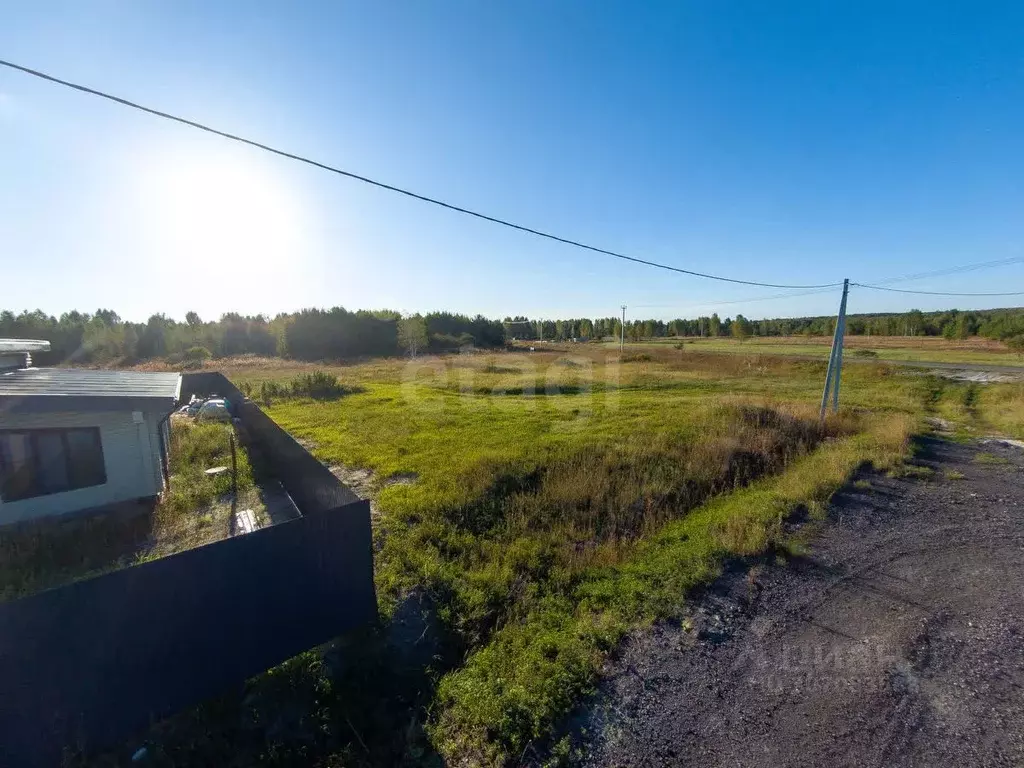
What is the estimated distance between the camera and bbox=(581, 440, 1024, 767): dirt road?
298cm

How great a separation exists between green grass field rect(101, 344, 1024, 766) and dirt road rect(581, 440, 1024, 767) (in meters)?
0.44

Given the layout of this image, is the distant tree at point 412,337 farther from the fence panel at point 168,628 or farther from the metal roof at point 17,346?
the fence panel at point 168,628

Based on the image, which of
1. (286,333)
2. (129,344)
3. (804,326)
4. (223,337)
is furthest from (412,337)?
(804,326)

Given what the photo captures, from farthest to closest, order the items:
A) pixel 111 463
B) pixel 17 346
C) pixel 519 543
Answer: pixel 17 346 → pixel 111 463 → pixel 519 543

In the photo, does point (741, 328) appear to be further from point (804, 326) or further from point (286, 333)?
point (286, 333)

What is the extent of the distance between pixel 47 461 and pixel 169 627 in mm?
6420

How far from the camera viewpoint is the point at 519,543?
20.1 feet

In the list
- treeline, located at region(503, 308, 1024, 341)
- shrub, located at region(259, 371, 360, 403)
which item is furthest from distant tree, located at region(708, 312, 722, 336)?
shrub, located at region(259, 371, 360, 403)

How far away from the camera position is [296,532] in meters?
3.78

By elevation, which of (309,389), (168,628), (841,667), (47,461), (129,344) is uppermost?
(129,344)

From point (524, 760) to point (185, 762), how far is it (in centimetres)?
246

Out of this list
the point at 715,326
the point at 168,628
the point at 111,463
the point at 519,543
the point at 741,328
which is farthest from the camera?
the point at 715,326

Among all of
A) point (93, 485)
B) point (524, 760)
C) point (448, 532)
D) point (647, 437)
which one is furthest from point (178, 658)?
point (647, 437)

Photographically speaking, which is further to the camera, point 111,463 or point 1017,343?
point 1017,343
